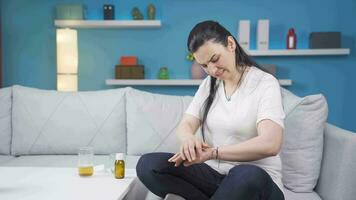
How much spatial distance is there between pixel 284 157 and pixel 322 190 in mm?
220

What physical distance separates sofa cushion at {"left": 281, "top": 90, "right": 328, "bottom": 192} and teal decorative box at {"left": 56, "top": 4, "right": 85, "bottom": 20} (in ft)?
7.21

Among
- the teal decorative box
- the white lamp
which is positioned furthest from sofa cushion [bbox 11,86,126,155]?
the teal decorative box

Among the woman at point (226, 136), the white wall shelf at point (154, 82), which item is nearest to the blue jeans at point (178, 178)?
the woman at point (226, 136)

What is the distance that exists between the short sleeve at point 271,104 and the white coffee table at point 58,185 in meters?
0.55

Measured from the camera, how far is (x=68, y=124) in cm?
235

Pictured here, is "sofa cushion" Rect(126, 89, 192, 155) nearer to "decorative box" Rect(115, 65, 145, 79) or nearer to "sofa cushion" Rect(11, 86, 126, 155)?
"sofa cushion" Rect(11, 86, 126, 155)

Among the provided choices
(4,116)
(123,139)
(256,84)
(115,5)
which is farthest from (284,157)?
(115,5)

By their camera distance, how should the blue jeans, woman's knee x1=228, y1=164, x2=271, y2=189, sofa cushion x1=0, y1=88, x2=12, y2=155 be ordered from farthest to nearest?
sofa cushion x1=0, y1=88, x2=12, y2=155
the blue jeans
woman's knee x1=228, y1=164, x2=271, y2=189

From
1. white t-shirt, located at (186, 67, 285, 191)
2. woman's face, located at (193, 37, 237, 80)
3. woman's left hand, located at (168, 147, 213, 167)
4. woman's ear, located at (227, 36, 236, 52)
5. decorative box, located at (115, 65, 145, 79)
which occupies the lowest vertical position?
woman's left hand, located at (168, 147, 213, 167)

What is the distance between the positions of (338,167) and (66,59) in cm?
238

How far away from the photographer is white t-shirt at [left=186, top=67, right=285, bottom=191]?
1458mm

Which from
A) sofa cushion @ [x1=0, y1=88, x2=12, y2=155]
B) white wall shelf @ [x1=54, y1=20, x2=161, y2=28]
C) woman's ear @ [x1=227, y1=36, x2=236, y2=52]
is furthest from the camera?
white wall shelf @ [x1=54, y1=20, x2=161, y2=28]

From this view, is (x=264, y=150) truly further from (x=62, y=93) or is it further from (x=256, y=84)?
(x=62, y=93)

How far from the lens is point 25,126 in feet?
7.75
